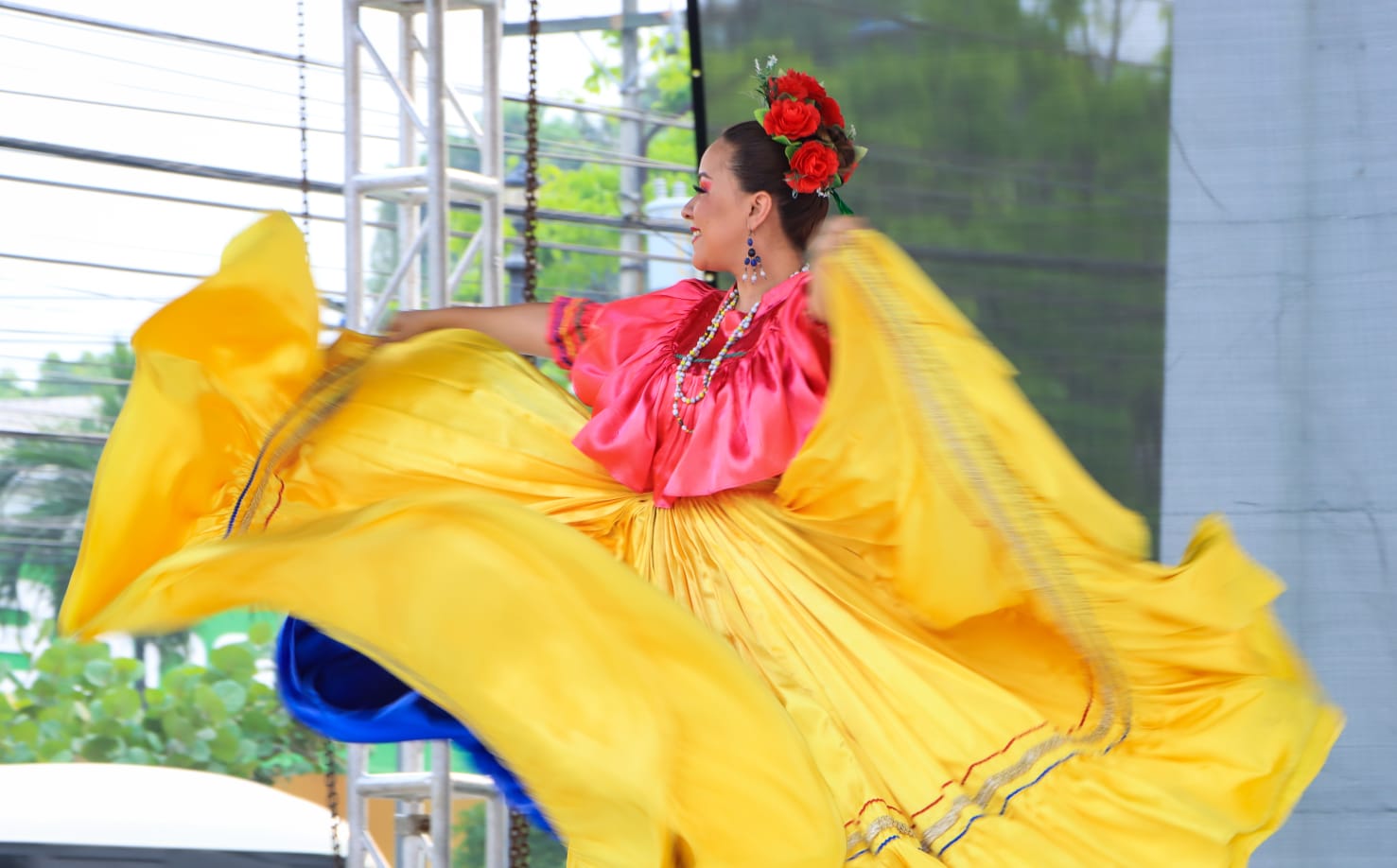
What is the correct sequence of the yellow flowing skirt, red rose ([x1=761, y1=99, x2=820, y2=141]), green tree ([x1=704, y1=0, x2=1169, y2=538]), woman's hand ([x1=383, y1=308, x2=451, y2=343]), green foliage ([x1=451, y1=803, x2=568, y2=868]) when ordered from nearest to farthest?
the yellow flowing skirt, red rose ([x1=761, y1=99, x2=820, y2=141]), woman's hand ([x1=383, y1=308, x2=451, y2=343]), green tree ([x1=704, y1=0, x2=1169, y2=538]), green foliage ([x1=451, y1=803, x2=568, y2=868])

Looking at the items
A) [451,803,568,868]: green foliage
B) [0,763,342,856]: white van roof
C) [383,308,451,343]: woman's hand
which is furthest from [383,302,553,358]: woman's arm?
[451,803,568,868]: green foliage

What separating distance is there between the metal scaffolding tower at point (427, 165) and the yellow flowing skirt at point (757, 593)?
0.68 meters

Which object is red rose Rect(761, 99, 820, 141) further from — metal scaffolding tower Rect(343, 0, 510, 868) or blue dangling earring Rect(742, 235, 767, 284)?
metal scaffolding tower Rect(343, 0, 510, 868)

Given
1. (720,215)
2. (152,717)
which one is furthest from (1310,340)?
(152,717)

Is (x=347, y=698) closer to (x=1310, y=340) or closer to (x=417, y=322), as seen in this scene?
(x=417, y=322)

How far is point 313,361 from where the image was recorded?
1.89 meters

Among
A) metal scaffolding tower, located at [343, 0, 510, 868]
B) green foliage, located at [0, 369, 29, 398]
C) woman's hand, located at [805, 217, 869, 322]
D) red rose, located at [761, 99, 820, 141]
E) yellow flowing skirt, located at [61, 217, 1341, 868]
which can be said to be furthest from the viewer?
green foliage, located at [0, 369, 29, 398]

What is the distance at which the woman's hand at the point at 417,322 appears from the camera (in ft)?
6.75

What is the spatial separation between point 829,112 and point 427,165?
905 millimetres

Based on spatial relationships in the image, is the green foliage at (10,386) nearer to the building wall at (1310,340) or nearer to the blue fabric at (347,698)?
the blue fabric at (347,698)

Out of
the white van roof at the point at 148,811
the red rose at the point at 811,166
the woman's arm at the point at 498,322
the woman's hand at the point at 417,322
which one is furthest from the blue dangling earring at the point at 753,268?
the white van roof at the point at 148,811

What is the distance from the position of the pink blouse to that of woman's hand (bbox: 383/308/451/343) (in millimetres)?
169

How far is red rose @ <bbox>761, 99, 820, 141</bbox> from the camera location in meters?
1.93

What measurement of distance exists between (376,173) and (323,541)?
142cm
